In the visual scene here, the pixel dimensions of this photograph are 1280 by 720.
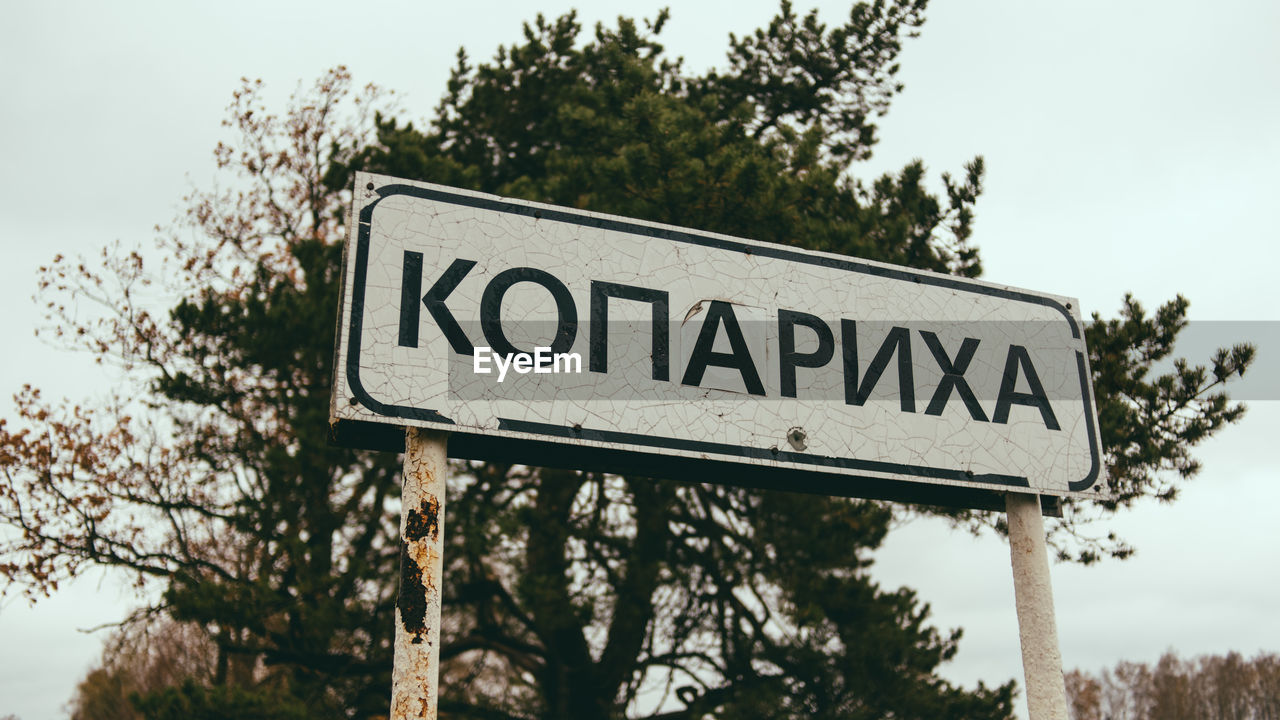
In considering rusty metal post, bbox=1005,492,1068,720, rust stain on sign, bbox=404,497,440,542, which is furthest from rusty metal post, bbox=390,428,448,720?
rusty metal post, bbox=1005,492,1068,720

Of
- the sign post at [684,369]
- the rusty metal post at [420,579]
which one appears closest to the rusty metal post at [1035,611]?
the sign post at [684,369]

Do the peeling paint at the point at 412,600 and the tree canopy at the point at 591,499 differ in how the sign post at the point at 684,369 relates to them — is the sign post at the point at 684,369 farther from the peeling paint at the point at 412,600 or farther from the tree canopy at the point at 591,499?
the tree canopy at the point at 591,499

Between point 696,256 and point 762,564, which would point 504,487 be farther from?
point 696,256

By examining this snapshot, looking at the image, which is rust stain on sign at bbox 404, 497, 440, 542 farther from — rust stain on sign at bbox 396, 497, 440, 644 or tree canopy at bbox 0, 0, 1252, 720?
tree canopy at bbox 0, 0, 1252, 720

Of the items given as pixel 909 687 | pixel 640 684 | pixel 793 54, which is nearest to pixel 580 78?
pixel 793 54

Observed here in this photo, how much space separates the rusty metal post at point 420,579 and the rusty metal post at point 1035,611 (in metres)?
1.59

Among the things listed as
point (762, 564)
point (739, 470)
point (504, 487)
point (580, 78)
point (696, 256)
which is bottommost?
point (739, 470)

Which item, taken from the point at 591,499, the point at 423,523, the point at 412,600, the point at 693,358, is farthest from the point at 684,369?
the point at 591,499

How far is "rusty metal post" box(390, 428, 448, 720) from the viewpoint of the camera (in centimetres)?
221

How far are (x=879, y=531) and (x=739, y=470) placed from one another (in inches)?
315

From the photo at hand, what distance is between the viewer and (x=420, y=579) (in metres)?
2.29

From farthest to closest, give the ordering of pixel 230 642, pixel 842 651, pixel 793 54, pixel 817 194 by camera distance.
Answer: pixel 793 54
pixel 842 651
pixel 230 642
pixel 817 194

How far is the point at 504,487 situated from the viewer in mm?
10078

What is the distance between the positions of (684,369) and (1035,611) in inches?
46.6
